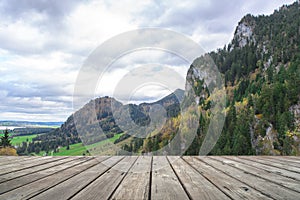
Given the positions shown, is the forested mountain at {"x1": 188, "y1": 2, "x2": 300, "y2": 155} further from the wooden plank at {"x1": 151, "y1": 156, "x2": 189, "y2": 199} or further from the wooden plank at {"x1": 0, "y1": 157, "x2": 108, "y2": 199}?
the wooden plank at {"x1": 0, "y1": 157, "x2": 108, "y2": 199}

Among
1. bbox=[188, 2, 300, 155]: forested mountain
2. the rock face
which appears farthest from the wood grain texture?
the rock face

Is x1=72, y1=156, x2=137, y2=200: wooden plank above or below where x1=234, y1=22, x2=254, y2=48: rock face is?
below

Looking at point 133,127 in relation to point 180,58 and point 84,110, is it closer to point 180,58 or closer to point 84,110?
point 84,110

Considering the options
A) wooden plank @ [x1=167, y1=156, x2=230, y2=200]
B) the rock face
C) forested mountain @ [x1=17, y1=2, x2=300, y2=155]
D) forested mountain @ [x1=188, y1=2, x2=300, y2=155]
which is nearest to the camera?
wooden plank @ [x1=167, y1=156, x2=230, y2=200]

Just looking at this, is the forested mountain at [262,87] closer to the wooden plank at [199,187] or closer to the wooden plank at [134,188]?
the wooden plank at [199,187]

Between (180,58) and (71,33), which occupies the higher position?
(71,33)

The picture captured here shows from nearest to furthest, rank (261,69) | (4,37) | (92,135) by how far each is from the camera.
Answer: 1. (92,135)
2. (4,37)
3. (261,69)

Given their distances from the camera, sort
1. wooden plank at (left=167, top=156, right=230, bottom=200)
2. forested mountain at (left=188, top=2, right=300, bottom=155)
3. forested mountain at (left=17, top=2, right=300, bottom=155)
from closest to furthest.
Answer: wooden plank at (left=167, top=156, right=230, bottom=200) < forested mountain at (left=17, top=2, right=300, bottom=155) < forested mountain at (left=188, top=2, right=300, bottom=155)

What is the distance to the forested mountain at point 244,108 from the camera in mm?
3818

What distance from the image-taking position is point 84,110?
3.34 m

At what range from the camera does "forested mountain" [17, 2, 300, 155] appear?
12.5ft

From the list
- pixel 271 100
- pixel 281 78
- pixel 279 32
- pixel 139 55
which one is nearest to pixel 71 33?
pixel 139 55

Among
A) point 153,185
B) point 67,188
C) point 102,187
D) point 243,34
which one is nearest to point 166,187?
point 153,185

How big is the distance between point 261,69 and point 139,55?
314 ft
